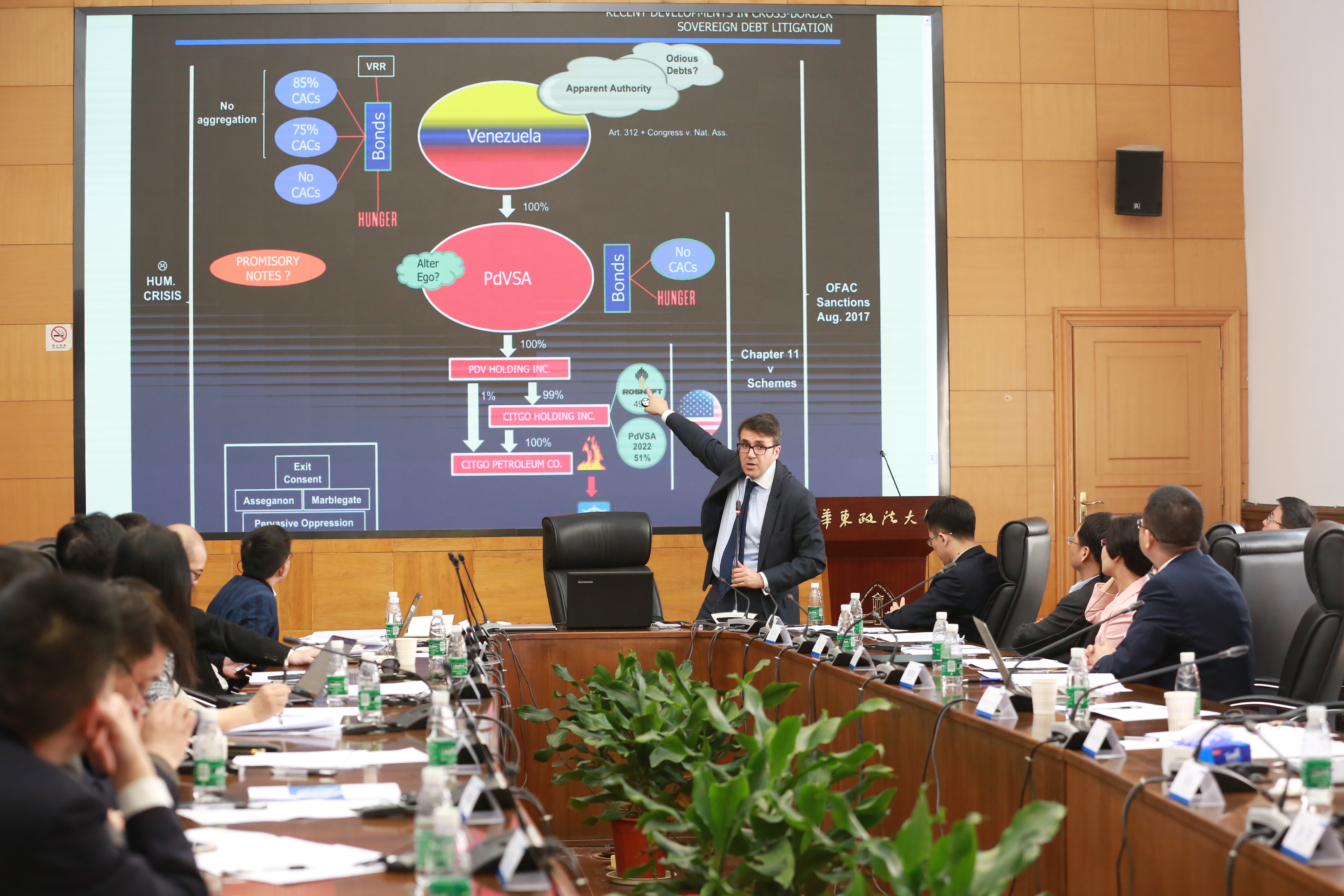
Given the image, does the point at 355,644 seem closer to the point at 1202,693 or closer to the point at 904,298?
the point at 1202,693

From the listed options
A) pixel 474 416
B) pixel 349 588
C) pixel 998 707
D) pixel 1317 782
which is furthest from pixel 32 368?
pixel 1317 782

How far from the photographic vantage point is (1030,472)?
22.2 ft

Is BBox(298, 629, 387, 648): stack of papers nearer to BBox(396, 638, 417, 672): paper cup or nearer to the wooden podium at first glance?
BBox(396, 638, 417, 672): paper cup

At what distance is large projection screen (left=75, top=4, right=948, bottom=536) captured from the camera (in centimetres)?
638

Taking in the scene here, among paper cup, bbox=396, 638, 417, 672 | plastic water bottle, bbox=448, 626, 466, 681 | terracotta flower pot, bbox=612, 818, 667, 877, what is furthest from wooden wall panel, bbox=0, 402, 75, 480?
terracotta flower pot, bbox=612, 818, 667, 877

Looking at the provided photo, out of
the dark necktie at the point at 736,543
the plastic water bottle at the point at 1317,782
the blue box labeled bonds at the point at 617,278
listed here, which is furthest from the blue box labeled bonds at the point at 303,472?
the plastic water bottle at the point at 1317,782

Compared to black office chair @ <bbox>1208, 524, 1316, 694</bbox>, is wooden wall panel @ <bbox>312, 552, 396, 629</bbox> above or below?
below

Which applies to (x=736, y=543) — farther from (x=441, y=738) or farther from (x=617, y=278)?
(x=441, y=738)

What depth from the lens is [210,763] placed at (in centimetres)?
200

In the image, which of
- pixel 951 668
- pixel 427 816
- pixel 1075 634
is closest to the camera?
pixel 427 816

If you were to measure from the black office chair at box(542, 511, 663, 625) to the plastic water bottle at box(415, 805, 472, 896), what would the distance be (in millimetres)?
3302

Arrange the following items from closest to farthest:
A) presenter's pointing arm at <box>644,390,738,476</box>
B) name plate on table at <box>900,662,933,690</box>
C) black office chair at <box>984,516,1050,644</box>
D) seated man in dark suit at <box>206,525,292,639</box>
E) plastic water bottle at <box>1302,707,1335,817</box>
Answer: plastic water bottle at <box>1302,707,1335,817</box>
name plate on table at <box>900,662,933,690</box>
seated man in dark suit at <box>206,525,292,639</box>
black office chair at <box>984,516,1050,644</box>
presenter's pointing arm at <box>644,390,738,476</box>

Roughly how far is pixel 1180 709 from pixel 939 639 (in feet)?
2.85

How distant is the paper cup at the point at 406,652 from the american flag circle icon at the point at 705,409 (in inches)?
121
